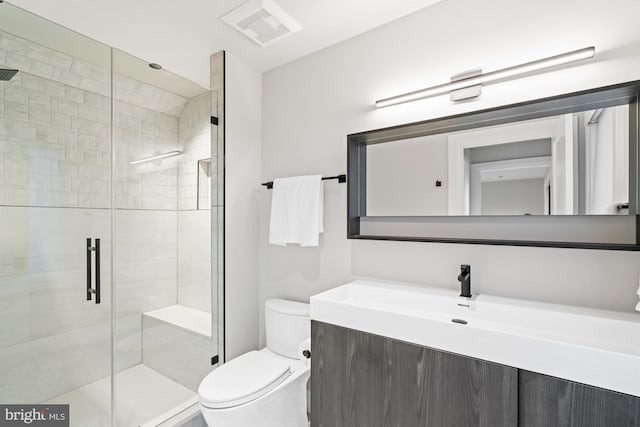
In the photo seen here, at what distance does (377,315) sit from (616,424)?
2.44 ft

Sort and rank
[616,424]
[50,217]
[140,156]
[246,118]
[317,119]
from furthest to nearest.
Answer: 1. [246,118]
2. [317,119]
3. [140,156]
4. [50,217]
5. [616,424]

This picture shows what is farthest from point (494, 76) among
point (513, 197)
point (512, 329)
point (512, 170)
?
point (512, 329)

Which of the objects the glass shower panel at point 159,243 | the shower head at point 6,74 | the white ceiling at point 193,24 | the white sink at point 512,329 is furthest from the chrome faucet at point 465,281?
the shower head at point 6,74

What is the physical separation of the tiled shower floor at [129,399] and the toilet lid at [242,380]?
1.35 ft

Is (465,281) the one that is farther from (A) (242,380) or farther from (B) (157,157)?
(B) (157,157)

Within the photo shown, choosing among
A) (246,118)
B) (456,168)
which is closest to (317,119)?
(246,118)

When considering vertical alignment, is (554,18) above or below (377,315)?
above

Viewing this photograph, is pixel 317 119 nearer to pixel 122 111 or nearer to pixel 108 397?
pixel 122 111

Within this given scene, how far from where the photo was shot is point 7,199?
1.31 metres

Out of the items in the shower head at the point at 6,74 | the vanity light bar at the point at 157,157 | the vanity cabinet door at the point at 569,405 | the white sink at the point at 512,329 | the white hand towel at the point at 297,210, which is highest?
the shower head at the point at 6,74

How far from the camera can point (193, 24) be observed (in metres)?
1.75

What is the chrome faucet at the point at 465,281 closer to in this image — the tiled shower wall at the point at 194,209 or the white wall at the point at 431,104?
the white wall at the point at 431,104

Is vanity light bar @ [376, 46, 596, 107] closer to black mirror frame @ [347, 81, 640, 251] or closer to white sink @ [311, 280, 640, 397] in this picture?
black mirror frame @ [347, 81, 640, 251]

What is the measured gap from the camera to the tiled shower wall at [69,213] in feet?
4.37
